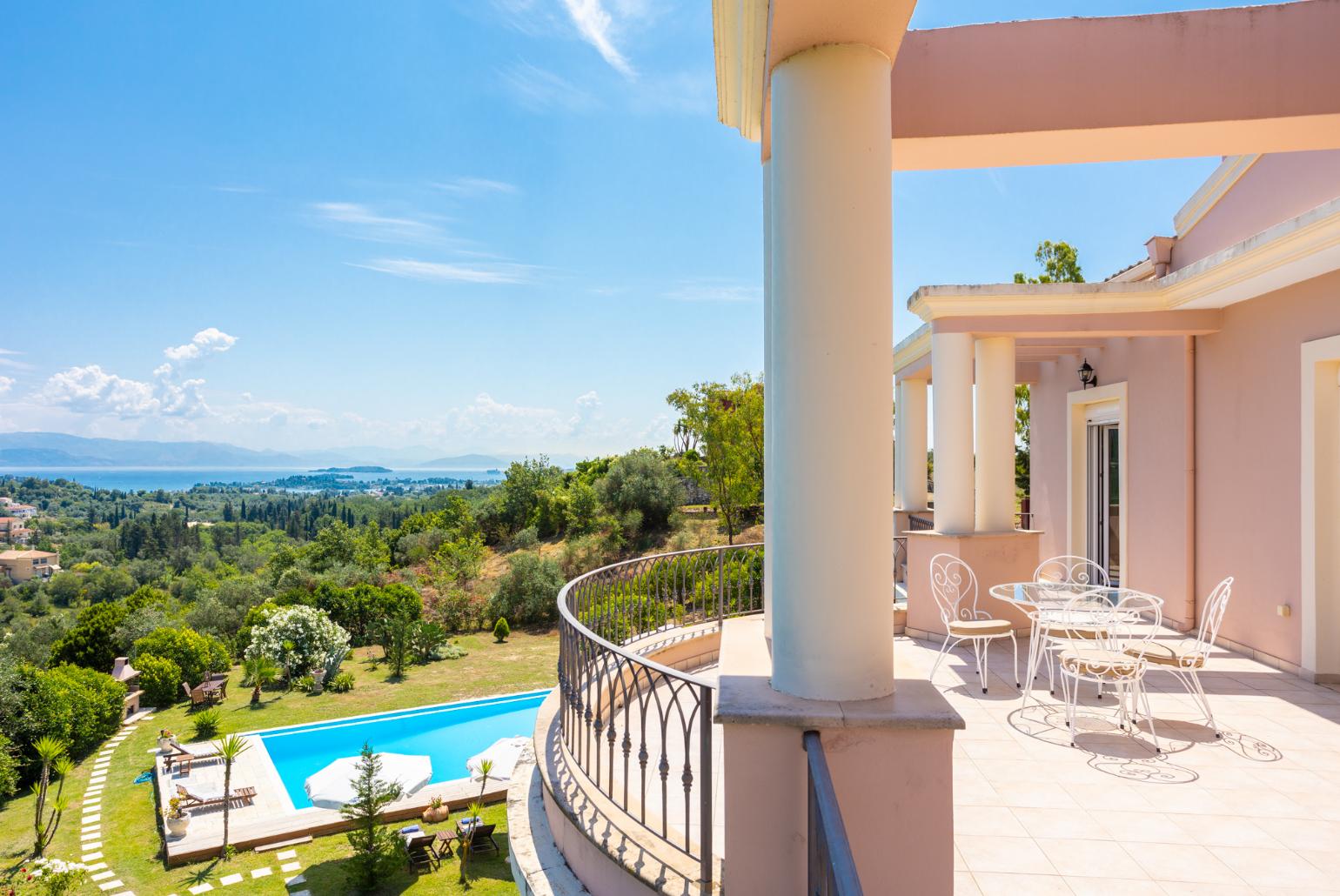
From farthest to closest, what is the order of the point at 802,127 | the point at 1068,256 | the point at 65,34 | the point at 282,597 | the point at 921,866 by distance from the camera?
the point at 65,34, the point at 282,597, the point at 1068,256, the point at 802,127, the point at 921,866

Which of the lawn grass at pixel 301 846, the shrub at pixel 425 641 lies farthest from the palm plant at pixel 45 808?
the shrub at pixel 425 641

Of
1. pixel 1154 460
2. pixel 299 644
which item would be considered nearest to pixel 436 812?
pixel 299 644

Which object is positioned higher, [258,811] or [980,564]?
[980,564]

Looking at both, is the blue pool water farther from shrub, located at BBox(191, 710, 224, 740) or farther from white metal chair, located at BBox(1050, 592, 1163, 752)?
white metal chair, located at BBox(1050, 592, 1163, 752)

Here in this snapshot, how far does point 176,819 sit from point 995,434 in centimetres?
1216

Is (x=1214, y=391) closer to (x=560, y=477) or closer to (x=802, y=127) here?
(x=802, y=127)

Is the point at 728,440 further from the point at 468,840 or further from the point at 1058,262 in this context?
the point at 468,840

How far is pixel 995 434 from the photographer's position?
23.9ft

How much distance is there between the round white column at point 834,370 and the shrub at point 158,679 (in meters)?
20.5

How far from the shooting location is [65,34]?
4869cm

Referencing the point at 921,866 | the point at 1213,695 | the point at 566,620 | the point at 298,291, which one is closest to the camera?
the point at 921,866

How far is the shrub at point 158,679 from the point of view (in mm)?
17484

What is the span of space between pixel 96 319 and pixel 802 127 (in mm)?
94857

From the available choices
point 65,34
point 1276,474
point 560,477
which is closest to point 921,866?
point 1276,474
